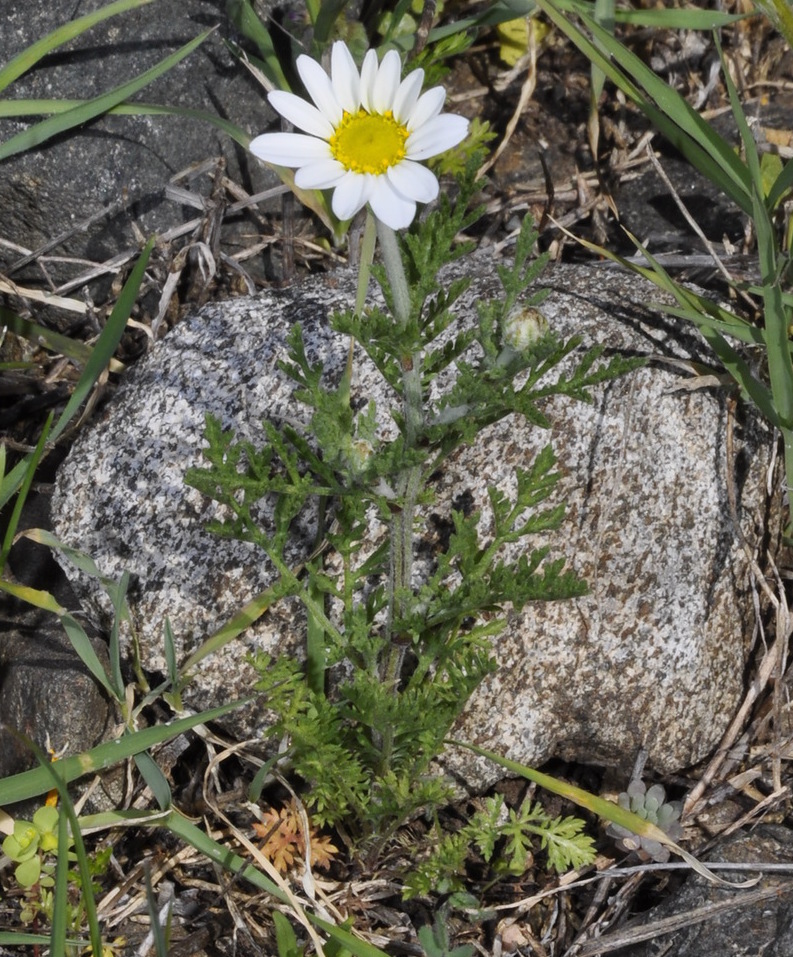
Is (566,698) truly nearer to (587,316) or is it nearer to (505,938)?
(505,938)

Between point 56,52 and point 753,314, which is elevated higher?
point 56,52

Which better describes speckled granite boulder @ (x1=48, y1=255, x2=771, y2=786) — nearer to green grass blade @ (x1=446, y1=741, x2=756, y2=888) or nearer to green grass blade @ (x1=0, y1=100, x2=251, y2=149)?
green grass blade @ (x1=446, y1=741, x2=756, y2=888)

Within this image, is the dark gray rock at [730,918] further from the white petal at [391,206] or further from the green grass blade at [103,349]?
the green grass blade at [103,349]

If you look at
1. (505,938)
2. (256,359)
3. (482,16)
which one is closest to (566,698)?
(505,938)

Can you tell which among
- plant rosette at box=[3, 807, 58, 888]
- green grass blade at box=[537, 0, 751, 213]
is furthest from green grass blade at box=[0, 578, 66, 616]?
green grass blade at box=[537, 0, 751, 213]

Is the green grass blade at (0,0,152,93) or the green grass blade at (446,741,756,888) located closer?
the green grass blade at (446,741,756,888)

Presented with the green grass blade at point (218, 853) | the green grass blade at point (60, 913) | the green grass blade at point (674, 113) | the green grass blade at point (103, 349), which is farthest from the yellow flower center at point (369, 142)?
the green grass blade at point (218, 853)

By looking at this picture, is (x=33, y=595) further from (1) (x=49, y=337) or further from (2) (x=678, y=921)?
(2) (x=678, y=921)
